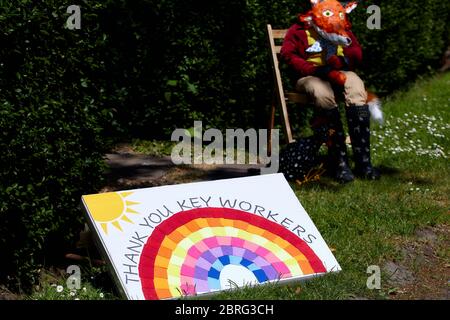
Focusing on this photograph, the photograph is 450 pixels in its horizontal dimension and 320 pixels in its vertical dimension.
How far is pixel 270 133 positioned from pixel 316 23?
1.13 metres

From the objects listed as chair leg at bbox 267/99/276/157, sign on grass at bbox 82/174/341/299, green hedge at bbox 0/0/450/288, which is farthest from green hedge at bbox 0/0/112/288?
chair leg at bbox 267/99/276/157

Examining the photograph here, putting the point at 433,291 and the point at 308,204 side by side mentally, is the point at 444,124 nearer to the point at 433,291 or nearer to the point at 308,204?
the point at 308,204

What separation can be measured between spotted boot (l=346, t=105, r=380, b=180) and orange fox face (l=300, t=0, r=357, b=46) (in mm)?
550

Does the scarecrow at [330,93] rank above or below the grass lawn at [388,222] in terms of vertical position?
above

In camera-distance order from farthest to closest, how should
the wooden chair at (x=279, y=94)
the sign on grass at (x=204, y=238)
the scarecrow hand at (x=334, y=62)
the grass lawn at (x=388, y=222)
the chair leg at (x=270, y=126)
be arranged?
the chair leg at (x=270, y=126)
the wooden chair at (x=279, y=94)
the scarecrow hand at (x=334, y=62)
the grass lawn at (x=388, y=222)
the sign on grass at (x=204, y=238)

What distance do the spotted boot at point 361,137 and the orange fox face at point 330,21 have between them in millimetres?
550

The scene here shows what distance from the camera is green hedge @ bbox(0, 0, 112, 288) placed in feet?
12.7

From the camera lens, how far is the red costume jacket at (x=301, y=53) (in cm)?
619

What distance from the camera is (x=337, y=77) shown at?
6.08 m

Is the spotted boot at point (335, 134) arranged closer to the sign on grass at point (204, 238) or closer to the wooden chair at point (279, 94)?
the wooden chair at point (279, 94)

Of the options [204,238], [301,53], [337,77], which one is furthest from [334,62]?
[204,238]

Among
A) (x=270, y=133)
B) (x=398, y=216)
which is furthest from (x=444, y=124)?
(x=398, y=216)

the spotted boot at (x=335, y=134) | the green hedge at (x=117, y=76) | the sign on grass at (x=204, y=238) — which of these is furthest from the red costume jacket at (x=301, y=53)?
the sign on grass at (x=204, y=238)

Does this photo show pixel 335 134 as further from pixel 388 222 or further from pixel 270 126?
pixel 388 222
